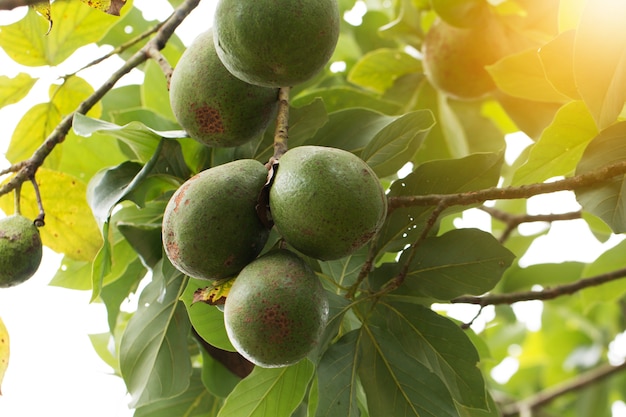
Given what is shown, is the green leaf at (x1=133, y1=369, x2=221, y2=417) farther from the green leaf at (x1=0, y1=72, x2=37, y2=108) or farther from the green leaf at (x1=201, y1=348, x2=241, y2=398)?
the green leaf at (x1=0, y1=72, x2=37, y2=108)

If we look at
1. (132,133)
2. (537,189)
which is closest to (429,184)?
(537,189)

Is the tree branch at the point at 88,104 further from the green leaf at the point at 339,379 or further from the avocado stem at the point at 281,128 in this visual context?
the green leaf at the point at 339,379

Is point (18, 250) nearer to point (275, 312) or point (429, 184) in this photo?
point (275, 312)

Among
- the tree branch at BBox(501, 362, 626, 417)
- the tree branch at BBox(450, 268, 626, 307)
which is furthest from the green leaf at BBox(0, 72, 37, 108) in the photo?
the tree branch at BBox(501, 362, 626, 417)

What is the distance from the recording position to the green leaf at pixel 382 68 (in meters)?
2.23

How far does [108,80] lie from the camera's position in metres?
1.53

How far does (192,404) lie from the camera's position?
180 cm

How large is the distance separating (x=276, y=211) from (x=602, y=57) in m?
0.53

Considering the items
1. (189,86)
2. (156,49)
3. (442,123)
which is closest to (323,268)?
(189,86)

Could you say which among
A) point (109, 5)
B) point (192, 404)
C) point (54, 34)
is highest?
point (109, 5)

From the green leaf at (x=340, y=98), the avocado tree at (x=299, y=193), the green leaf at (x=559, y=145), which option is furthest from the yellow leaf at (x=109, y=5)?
the green leaf at (x=559, y=145)

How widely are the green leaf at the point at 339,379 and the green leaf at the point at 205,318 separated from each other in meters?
0.20

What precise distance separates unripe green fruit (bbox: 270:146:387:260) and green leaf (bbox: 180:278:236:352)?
1.07 ft

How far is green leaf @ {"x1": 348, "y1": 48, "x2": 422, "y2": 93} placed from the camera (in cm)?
223
